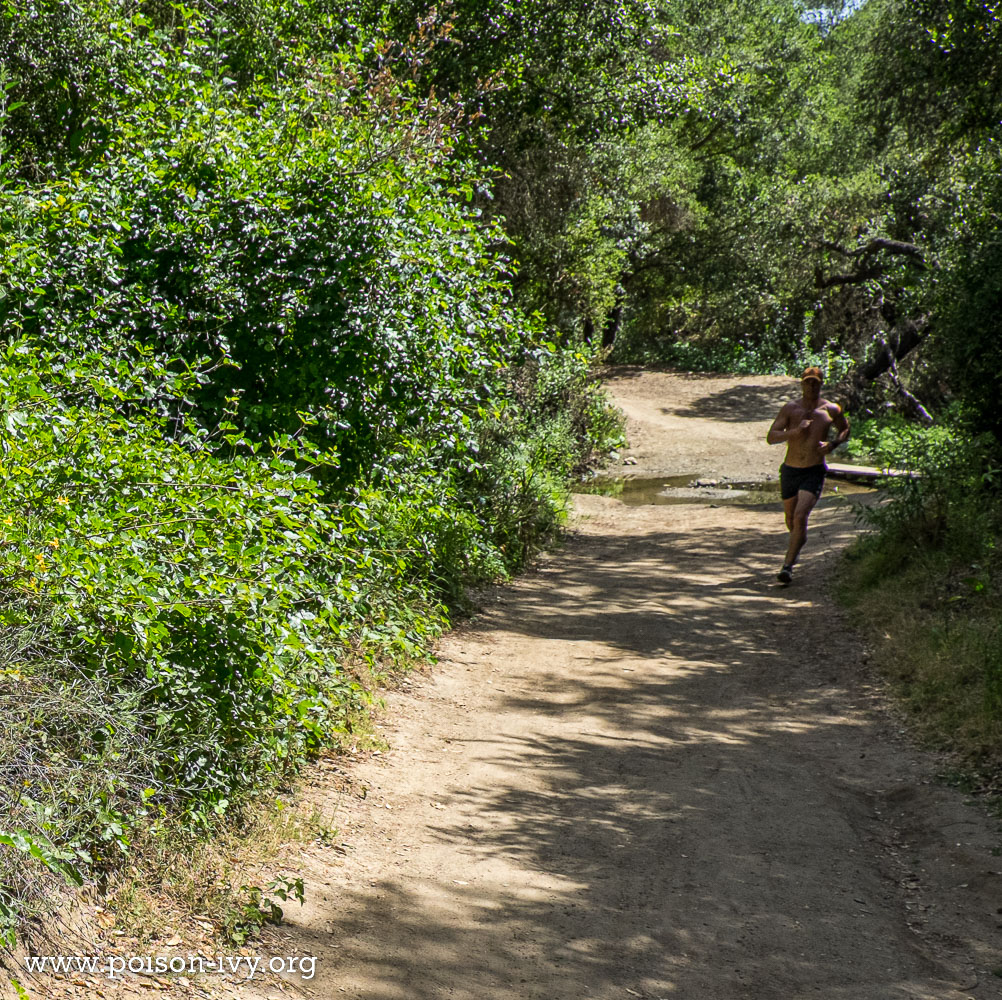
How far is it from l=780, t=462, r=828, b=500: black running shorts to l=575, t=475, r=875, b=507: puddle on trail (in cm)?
451

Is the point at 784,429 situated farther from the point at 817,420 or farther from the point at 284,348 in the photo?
the point at 284,348

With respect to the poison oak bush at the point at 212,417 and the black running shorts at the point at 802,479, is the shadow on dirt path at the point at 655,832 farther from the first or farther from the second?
the black running shorts at the point at 802,479

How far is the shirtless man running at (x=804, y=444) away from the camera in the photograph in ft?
30.4

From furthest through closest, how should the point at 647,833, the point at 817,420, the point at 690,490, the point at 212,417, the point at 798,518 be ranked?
1. the point at 690,490
2. the point at 798,518
3. the point at 817,420
4. the point at 212,417
5. the point at 647,833

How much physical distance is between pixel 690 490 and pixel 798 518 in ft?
21.2

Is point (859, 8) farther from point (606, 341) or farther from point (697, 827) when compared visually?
point (697, 827)

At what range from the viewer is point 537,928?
394 cm

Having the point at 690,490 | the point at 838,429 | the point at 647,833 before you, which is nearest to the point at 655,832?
the point at 647,833

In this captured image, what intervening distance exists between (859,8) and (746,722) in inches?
1653

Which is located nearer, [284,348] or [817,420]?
[284,348]

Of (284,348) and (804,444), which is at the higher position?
(284,348)

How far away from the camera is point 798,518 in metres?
9.41

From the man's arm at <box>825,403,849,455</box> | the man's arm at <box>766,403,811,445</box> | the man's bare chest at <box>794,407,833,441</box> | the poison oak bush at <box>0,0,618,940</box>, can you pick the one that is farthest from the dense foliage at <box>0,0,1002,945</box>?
the man's arm at <box>766,403,811,445</box>

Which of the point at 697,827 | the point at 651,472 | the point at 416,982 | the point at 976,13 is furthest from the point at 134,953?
the point at 651,472
